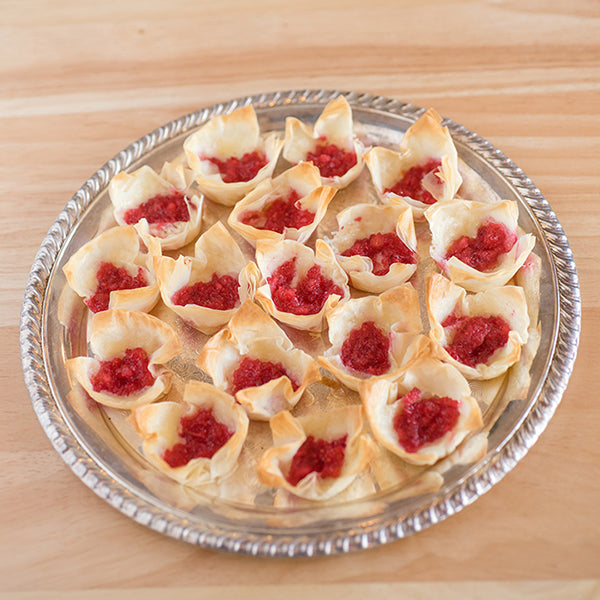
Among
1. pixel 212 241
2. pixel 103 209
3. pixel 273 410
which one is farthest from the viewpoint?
pixel 103 209

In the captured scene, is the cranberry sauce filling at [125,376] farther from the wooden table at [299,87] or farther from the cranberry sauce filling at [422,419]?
the cranberry sauce filling at [422,419]

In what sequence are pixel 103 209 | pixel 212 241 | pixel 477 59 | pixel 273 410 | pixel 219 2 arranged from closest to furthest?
pixel 273 410 < pixel 212 241 < pixel 103 209 < pixel 477 59 < pixel 219 2

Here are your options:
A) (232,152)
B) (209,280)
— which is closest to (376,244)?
(209,280)

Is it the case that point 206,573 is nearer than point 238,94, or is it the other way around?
point 206,573

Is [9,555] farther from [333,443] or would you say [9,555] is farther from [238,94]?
[238,94]

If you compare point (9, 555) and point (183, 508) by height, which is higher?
point (183, 508)

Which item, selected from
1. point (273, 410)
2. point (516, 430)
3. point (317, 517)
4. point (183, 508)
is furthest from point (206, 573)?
point (516, 430)
